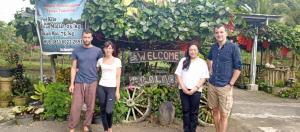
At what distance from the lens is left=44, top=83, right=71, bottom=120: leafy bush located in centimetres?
652

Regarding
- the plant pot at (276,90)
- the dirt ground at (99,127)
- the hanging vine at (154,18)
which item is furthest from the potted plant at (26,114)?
the plant pot at (276,90)

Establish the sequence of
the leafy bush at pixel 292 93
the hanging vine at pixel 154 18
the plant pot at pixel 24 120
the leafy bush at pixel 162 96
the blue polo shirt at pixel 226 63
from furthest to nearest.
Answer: the leafy bush at pixel 292 93
the leafy bush at pixel 162 96
the plant pot at pixel 24 120
the hanging vine at pixel 154 18
the blue polo shirt at pixel 226 63

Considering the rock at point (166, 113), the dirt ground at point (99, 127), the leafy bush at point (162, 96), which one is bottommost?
the dirt ground at point (99, 127)

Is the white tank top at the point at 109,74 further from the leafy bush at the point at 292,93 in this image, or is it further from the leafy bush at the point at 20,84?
the leafy bush at the point at 292,93

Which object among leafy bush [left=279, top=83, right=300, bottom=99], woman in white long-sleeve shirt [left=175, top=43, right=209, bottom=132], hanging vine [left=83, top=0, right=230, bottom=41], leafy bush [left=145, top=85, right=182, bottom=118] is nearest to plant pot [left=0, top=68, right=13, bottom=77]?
hanging vine [left=83, top=0, right=230, bottom=41]

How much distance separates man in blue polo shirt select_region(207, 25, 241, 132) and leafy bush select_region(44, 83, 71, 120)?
2.67m

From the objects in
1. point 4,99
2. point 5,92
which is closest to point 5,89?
point 5,92

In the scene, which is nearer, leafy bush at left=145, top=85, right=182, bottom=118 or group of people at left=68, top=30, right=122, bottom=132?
group of people at left=68, top=30, right=122, bottom=132

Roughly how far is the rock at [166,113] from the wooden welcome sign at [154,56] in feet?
2.97

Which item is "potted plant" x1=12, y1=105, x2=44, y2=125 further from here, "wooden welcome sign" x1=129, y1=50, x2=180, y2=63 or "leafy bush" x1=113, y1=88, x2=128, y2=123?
"wooden welcome sign" x1=129, y1=50, x2=180, y2=63

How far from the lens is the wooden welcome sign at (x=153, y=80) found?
6848 mm

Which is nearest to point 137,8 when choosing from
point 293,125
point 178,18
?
point 178,18

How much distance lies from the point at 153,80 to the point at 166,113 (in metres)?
0.70

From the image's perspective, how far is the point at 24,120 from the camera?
267 inches
